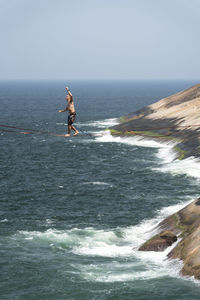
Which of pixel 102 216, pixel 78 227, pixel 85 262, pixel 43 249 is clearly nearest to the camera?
pixel 85 262

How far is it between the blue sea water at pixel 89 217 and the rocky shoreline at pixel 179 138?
108cm

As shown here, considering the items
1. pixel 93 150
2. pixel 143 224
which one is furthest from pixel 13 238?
pixel 93 150

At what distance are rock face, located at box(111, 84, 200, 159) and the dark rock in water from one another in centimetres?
3464

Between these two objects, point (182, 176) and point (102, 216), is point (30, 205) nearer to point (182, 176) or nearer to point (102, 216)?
point (102, 216)

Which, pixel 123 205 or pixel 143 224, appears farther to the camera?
pixel 123 205

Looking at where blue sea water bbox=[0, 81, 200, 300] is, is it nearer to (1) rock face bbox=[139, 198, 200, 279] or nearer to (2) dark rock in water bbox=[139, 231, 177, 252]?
(2) dark rock in water bbox=[139, 231, 177, 252]

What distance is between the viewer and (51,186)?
67.2 m

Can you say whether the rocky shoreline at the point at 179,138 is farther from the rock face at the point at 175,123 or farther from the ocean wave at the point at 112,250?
the ocean wave at the point at 112,250

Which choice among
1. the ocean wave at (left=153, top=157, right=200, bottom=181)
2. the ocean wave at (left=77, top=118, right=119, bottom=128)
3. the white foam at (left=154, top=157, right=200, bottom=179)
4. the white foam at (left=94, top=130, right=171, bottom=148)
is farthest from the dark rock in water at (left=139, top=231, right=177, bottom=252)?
the ocean wave at (left=77, top=118, right=119, bottom=128)

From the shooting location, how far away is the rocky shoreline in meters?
40.0

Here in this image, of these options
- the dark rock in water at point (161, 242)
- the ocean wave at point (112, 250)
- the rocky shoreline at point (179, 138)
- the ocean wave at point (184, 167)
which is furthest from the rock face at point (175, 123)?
the dark rock in water at point (161, 242)

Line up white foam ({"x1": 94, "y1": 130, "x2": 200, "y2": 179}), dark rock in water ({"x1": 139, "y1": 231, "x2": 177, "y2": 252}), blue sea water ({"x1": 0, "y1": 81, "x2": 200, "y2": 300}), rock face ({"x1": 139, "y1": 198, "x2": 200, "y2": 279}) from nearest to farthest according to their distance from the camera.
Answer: blue sea water ({"x1": 0, "y1": 81, "x2": 200, "y2": 300}), rock face ({"x1": 139, "y1": 198, "x2": 200, "y2": 279}), dark rock in water ({"x1": 139, "y1": 231, "x2": 177, "y2": 252}), white foam ({"x1": 94, "y1": 130, "x2": 200, "y2": 179})

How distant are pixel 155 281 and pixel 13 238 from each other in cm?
1557

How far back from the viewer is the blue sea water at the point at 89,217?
37719 mm
